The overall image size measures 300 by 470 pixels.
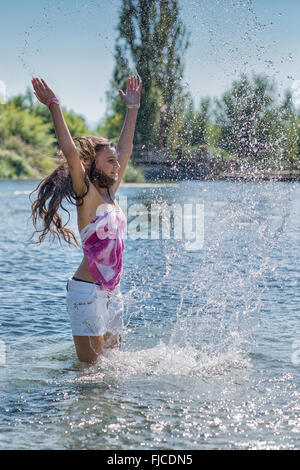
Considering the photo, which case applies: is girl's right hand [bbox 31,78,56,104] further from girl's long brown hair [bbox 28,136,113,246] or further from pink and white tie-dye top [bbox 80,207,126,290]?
pink and white tie-dye top [bbox 80,207,126,290]

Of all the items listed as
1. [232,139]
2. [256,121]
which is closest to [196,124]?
[232,139]

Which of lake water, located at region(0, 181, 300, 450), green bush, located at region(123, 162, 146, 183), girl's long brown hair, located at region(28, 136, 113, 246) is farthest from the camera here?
green bush, located at region(123, 162, 146, 183)

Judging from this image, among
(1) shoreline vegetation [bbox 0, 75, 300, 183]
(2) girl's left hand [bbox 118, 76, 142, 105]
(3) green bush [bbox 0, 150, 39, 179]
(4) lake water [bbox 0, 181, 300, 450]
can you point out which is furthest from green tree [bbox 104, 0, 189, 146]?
(3) green bush [bbox 0, 150, 39, 179]

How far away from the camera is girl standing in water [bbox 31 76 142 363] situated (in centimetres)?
465

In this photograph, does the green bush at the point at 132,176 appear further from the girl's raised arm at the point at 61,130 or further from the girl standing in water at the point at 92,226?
the girl's raised arm at the point at 61,130

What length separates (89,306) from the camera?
470cm

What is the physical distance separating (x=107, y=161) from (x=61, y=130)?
50 centimetres

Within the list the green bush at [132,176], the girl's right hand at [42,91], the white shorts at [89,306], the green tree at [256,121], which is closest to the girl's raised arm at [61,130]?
the girl's right hand at [42,91]

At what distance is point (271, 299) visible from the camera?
798 cm

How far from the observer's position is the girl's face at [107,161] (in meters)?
4.80

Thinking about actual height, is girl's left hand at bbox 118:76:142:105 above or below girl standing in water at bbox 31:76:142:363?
above

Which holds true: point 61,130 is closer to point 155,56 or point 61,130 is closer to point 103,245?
point 103,245

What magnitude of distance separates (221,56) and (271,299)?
303 cm

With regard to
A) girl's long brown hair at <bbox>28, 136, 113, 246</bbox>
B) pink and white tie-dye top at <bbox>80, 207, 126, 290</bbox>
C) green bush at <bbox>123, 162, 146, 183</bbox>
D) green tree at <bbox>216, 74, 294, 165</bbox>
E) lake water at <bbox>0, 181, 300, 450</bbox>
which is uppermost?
green tree at <bbox>216, 74, 294, 165</bbox>
